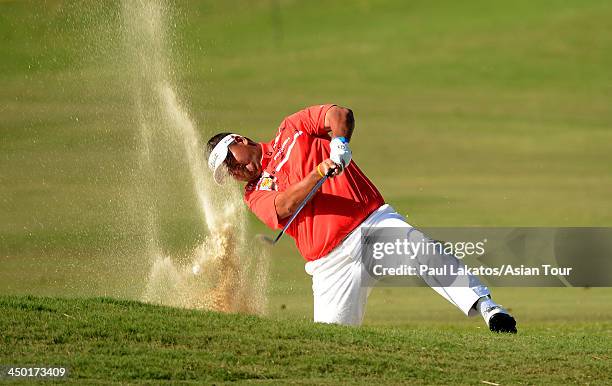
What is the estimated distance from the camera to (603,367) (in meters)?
6.14

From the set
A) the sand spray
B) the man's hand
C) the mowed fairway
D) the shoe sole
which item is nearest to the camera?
the mowed fairway

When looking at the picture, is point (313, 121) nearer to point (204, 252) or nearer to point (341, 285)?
point (341, 285)

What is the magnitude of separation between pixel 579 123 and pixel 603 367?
1578 centimetres

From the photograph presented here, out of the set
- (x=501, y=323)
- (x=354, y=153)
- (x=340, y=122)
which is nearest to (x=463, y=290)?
Result: (x=501, y=323)

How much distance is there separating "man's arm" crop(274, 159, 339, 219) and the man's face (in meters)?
0.46

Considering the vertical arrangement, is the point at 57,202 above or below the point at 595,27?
below

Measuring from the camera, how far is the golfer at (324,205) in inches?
287

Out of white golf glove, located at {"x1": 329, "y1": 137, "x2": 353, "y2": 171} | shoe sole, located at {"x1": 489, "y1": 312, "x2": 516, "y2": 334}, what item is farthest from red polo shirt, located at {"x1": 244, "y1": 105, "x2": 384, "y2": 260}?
shoe sole, located at {"x1": 489, "y1": 312, "x2": 516, "y2": 334}

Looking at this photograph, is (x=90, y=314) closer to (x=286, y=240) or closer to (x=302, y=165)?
(x=302, y=165)

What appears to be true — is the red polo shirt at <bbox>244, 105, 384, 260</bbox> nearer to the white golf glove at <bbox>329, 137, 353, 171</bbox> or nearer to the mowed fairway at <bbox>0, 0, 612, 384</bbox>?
the white golf glove at <bbox>329, 137, 353, 171</bbox>

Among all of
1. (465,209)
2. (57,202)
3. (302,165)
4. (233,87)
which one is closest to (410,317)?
(302,165)

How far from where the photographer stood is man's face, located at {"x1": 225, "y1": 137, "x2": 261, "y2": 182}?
768cm

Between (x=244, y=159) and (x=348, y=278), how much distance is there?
961 millimetres

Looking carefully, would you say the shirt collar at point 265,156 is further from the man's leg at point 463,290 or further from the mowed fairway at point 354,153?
the mowed fairway at point 354,153
